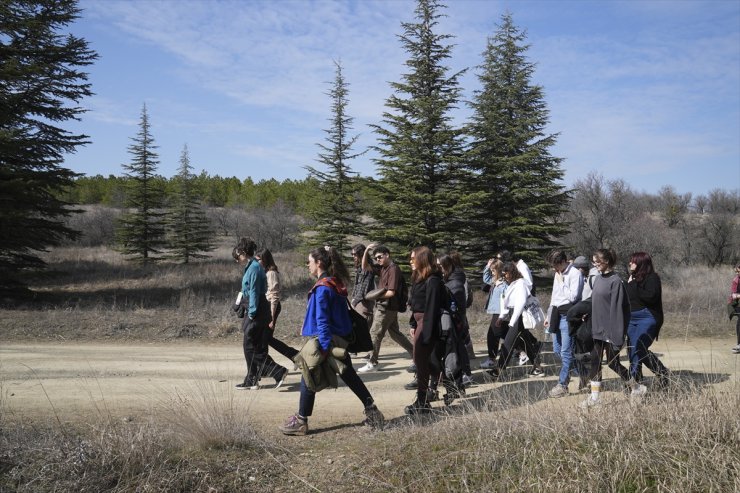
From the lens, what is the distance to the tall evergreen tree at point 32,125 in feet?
62.0

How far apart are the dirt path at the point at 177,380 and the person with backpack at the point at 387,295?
669 mm

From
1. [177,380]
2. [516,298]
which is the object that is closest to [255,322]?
[177,380]

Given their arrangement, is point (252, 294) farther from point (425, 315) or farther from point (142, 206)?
point (142, 206)

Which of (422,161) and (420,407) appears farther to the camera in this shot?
(422,161)

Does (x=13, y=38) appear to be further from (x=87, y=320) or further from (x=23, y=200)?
(x=87, y=320)

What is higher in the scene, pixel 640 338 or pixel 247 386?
pixel 640 338

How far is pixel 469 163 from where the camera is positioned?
89.0ft

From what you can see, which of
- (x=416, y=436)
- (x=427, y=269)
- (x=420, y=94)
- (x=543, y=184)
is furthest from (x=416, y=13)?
(x=416, y=436)

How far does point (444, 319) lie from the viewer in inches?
261

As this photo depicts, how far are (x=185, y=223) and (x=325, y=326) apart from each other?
36795 millimetres

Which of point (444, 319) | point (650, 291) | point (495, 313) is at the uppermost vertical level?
point (650, 291)

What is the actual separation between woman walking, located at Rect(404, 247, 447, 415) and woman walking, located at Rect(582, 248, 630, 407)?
2049 millimetres

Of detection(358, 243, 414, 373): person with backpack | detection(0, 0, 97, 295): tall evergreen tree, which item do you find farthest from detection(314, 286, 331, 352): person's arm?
detection(0, 0, 97, 295): tall evergreen tree

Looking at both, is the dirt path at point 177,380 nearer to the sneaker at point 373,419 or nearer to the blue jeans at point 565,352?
the blue jeans at point 565,352
